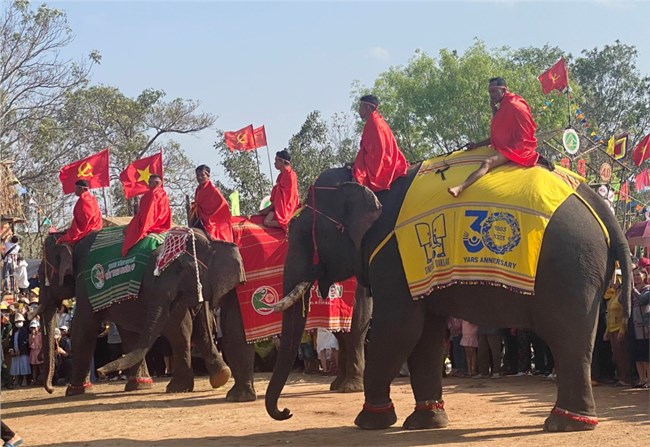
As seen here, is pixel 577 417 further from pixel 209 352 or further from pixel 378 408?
pixel 209 352

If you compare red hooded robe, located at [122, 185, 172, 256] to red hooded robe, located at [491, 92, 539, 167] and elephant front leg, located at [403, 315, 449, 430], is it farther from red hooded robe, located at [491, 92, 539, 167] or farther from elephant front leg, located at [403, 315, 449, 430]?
red hooded robe, located at [491, 92, 539, 167]

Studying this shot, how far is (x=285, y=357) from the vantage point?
9320mm

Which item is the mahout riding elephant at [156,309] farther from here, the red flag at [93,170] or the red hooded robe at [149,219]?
the red flag at [93,170]

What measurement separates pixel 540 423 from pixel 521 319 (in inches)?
48.4

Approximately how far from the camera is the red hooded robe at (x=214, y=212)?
1291 cm

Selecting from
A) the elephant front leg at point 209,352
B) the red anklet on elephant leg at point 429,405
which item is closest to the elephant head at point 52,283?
the elephant front leg at point 209,352

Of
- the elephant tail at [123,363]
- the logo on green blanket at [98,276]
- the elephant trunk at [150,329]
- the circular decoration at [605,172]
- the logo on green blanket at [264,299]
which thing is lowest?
the elephant tail at [123,363]

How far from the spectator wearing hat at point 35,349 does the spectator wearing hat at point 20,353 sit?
10 cm

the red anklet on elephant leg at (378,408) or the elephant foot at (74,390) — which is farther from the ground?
the elephant foot at (74,390)

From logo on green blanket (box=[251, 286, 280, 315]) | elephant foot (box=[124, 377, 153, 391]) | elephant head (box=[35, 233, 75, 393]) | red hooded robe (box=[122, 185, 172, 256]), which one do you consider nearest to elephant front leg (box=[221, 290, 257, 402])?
logo on green blanket (box=[251, 286, 280, 315])

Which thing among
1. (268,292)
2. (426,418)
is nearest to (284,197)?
(268,292)

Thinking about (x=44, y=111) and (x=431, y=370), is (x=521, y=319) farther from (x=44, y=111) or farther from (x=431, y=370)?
(x=44, y=111)

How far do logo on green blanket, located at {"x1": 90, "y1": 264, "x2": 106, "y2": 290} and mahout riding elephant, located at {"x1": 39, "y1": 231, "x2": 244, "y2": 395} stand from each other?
27 centimetres

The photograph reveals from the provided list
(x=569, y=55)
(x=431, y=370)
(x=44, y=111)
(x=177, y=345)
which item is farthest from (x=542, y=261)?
(x=569, y=55)
